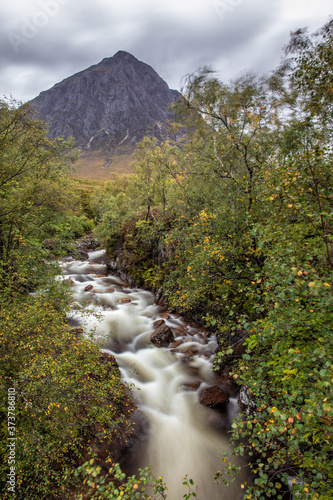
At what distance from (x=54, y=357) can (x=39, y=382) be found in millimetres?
1257

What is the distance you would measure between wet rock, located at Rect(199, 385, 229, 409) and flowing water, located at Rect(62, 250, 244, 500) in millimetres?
314

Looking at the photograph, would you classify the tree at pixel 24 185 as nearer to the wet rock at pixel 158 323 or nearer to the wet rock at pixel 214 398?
the wet rock at pixel 158 323

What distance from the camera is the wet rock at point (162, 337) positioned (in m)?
17.3

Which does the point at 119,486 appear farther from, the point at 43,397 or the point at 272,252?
the point at 272,252

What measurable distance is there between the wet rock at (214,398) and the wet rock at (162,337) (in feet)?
16.5

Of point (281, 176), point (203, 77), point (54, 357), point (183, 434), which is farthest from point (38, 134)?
point (183, 434)

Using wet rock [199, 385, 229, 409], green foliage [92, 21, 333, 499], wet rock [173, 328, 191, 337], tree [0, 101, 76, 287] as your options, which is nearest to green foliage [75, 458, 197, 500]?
green foliage [92, 21, 333, 499]

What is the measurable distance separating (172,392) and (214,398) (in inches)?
105

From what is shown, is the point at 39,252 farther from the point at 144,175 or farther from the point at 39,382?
the point at 144,175

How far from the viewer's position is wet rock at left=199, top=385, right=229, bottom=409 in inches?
478

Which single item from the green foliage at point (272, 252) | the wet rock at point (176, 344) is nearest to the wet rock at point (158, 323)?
the wet rock at point (176, 344)

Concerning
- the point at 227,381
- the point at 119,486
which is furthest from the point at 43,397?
the point at 227,381

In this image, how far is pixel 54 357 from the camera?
24.2 feet

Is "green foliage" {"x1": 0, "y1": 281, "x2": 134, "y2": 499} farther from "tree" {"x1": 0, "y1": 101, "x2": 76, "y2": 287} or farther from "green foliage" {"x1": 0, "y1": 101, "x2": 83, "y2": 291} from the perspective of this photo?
"tree" {"x1": 0, "y1": 101, "x2": 76, "y2": 287}
